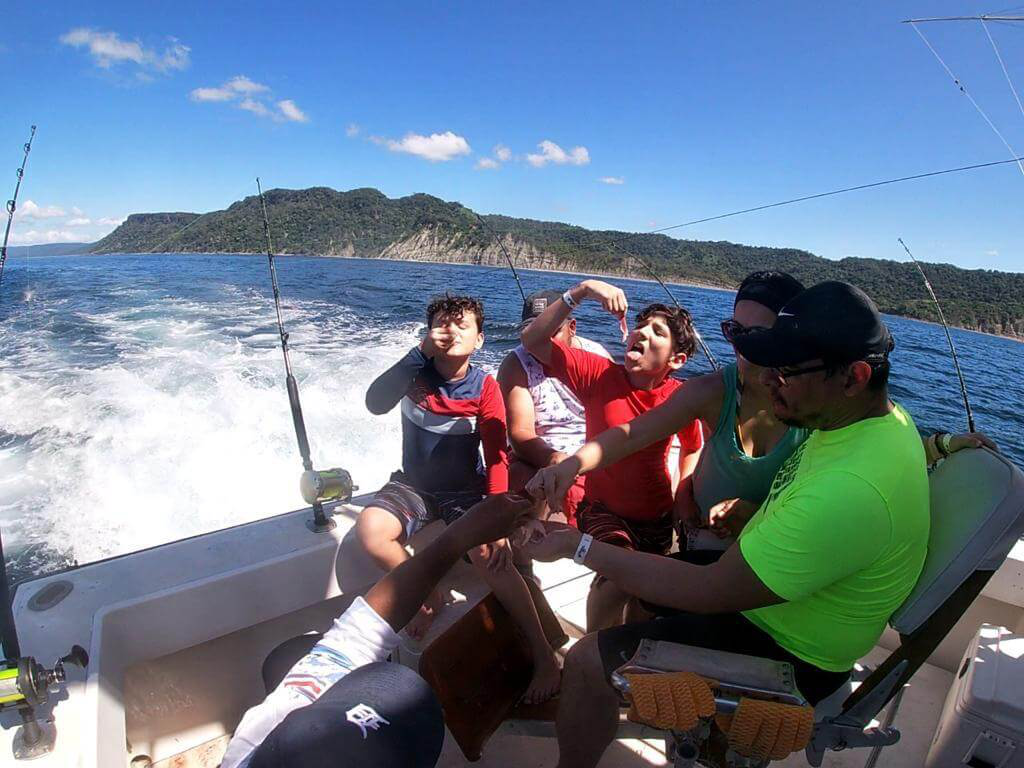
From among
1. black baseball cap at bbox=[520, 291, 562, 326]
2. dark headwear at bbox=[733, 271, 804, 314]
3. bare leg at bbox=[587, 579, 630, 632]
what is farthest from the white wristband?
black baseball cap at bbox=[520, 291, 562, 326]

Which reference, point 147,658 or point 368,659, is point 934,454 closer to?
point 368,659

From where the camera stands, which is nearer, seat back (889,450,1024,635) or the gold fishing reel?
seat back (889,450,1024,635)

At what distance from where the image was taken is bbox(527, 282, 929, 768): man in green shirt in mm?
981

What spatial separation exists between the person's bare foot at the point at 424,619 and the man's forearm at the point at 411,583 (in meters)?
0.74

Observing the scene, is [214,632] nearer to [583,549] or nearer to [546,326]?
[583,549]

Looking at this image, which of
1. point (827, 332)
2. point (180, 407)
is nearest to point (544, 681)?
point (827, 332)

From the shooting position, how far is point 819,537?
970 millimetres

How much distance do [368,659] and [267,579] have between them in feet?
2.89

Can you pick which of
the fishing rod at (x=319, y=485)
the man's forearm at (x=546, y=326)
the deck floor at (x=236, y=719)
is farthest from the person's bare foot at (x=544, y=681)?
the man's forearm at (x=546, y=326)

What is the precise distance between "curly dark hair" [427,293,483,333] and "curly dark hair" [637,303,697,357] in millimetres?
659

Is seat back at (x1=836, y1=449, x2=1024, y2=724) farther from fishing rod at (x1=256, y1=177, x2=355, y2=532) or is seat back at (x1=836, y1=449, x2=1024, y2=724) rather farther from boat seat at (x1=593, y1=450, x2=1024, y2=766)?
fishing rod at (x1=256, y1=177, x2=355, y2=532)

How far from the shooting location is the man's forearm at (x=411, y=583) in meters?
1.18

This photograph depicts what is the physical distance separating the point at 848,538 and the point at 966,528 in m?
0.25

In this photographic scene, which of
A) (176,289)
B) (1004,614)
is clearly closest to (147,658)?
(1004,614)
